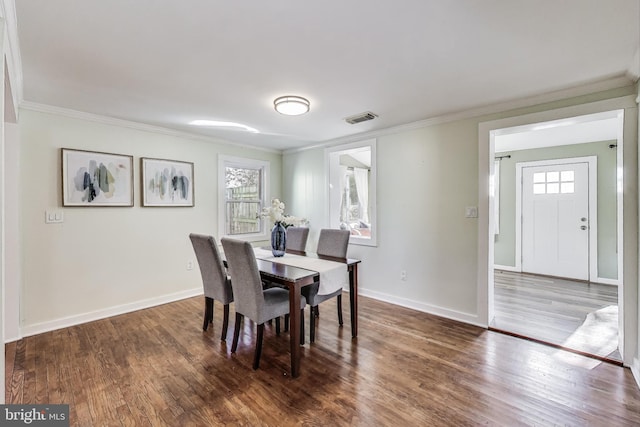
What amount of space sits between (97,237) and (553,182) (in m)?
6.71

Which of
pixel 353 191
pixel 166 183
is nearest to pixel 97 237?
pixel 166 183

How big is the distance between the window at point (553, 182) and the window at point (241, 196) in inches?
186

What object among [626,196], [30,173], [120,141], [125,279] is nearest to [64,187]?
[30,173]

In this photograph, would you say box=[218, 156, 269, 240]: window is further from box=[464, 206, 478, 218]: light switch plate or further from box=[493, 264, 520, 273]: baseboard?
box=[493, 264, 520, 273]: baseboard

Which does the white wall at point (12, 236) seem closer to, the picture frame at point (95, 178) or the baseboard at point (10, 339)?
the baseboard at point (10, 339)

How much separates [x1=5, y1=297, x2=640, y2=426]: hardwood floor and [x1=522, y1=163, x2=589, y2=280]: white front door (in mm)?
3107

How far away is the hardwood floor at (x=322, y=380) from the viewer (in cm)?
175

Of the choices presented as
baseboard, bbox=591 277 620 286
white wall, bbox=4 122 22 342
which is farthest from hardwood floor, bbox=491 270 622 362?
white wall, bbox=4 122 22 342

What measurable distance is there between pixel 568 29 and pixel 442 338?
249cm

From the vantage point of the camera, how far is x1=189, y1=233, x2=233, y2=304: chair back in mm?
2539

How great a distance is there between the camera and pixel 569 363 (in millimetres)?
2299

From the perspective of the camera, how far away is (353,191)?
5.60 metres

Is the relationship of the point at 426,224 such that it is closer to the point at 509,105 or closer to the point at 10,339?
the point at 509,105

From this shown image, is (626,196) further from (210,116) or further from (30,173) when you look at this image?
(30,173)
